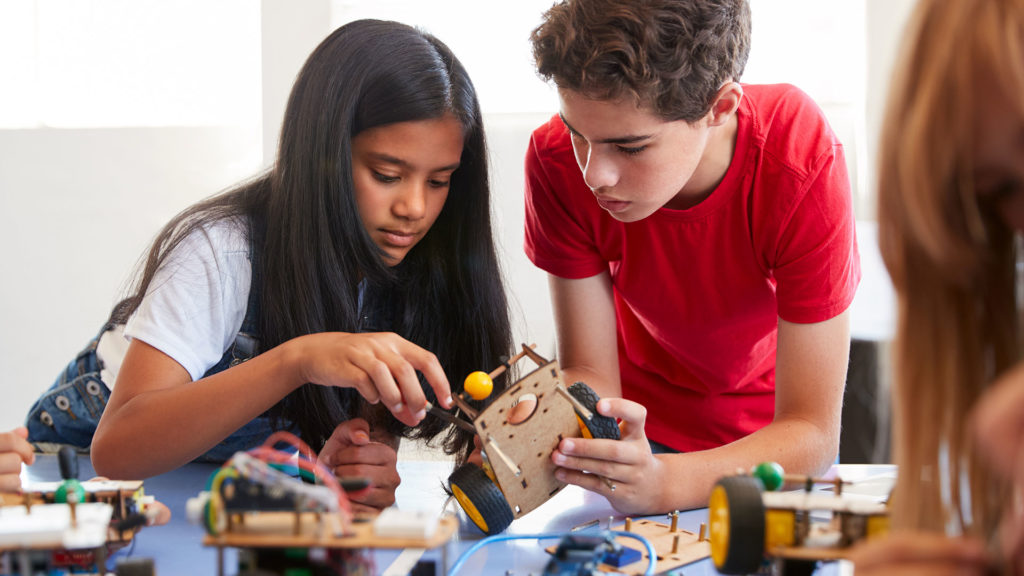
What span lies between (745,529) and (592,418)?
1.16 ft

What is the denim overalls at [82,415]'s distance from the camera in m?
1.40

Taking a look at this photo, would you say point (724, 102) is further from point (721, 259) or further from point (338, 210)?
point (338, 210)

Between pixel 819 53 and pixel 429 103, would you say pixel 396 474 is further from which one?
pixel 819 53

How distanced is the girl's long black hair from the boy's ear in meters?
0.38

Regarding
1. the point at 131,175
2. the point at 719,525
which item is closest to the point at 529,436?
the point at 719,525

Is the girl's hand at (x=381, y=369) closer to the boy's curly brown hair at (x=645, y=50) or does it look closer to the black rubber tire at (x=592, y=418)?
the black rubber tire at (x=592, y=418)

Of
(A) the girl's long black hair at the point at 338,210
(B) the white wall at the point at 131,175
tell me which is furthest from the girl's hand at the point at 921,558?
(B) the white wall at the point at 131,175

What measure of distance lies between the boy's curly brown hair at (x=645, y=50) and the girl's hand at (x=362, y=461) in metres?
0.56

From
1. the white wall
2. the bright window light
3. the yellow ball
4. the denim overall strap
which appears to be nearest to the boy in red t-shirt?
the yellow ball

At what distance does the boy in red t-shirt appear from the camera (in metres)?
1.07

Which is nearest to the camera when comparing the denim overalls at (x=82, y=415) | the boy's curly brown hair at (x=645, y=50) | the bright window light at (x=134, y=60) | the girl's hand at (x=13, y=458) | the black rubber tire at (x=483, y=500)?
the girl's hand at (x=13, y=458)

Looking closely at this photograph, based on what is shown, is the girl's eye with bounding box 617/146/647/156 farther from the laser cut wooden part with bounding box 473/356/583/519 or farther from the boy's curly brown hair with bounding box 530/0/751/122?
the laser cut wooden part with bounding box 473/356/583/519

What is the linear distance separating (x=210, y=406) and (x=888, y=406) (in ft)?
2.69

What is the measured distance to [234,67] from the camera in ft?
10.6
